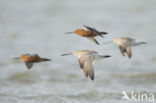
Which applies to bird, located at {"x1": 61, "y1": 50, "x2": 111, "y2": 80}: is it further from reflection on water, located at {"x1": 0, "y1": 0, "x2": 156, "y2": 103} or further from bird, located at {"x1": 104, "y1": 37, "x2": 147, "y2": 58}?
reflection on water, located at {"x1": 0, "y1": 0, "x2": 156, "y2": 103}

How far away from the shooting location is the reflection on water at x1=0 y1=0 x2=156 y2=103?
31.7ft

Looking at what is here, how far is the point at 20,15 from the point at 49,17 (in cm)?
86

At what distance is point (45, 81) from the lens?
416 inches

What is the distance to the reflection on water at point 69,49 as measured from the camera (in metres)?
9.66

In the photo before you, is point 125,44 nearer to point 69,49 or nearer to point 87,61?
point 87,61

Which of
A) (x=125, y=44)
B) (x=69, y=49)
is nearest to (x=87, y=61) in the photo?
(x=125, y=44)

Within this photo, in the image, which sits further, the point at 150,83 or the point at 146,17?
the point at 146,17

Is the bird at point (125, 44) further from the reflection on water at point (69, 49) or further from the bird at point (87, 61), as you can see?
the reflection on water at point (69, 49)

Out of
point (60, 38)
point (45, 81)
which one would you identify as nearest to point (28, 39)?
point (60, 38)

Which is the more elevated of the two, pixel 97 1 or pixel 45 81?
pixel 97 1

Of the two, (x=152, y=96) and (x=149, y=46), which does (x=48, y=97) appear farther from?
(x=149, y=46)

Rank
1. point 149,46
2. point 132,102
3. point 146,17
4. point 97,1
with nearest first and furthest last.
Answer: point 132,102 → point 149,46 → point 146,17 → point 97,1

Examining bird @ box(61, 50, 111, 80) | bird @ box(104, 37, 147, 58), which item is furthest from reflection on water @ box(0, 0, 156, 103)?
bird @ box(104, 37, 147, 58)

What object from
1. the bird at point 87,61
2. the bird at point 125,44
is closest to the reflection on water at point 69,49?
the bird at point 87,61
